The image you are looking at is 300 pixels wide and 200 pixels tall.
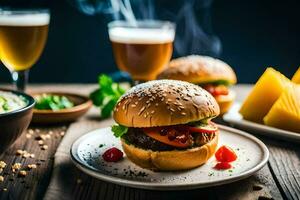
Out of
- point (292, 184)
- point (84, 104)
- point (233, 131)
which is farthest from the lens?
point (84, 104)

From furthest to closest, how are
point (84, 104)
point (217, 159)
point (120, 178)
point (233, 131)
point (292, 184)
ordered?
point (84, 104)
point (233, 131)
point (217, 159)
point (292, 184)
point (120, 178)

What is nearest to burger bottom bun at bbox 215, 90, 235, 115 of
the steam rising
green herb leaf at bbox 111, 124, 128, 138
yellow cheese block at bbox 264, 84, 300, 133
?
yellow cheese block at bbox 264, 84, 300, 133

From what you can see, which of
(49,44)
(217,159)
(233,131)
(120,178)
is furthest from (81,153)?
(49,44)

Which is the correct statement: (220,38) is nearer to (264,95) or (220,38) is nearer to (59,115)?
(264,95)

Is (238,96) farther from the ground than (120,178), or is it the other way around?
(120,178)

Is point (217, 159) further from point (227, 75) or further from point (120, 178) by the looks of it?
point (227, 75)

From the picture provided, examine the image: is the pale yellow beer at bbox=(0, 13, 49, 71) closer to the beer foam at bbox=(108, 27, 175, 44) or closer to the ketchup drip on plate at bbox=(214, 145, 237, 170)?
the beer foam at bbox=(108, 27, 175, 44)

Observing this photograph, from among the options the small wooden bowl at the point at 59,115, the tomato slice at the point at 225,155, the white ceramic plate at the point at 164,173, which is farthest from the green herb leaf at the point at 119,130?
the small wooden bowl at the point at 59,115

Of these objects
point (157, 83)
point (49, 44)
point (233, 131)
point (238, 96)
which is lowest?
point (49, 44)

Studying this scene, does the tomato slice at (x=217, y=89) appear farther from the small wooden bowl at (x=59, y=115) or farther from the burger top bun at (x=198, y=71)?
the small wooden bowl at (x=59, y=115)
